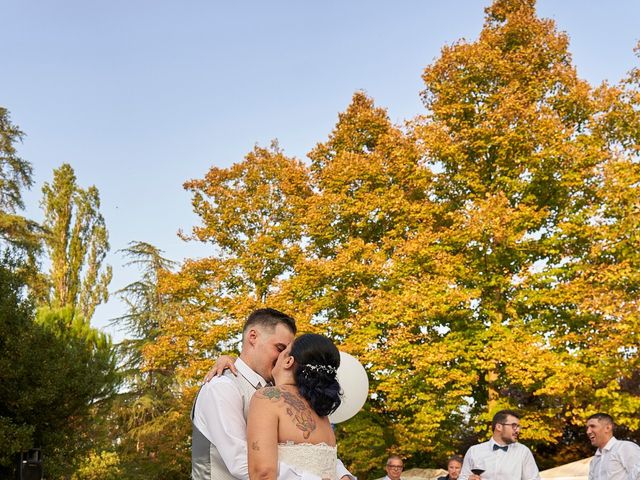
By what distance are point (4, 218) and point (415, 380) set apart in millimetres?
14765

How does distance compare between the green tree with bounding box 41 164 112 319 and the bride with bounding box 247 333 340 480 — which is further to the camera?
the green tree with bounding box 41 164 112 319

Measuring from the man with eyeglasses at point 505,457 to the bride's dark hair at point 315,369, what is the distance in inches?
181

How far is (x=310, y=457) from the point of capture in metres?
3.34

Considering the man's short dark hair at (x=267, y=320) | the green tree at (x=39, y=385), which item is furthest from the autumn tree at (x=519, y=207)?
the man's short dark hair at (x=267, y=320)

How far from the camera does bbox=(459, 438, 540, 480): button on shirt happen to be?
7.57 m

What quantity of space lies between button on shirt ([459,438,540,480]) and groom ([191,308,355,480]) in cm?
439

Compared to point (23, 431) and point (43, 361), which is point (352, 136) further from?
point (23, 431)

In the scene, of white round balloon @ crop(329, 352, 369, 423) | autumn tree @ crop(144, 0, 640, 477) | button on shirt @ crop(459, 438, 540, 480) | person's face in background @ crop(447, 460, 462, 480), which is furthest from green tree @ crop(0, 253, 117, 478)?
button on shirt @ crop(459, 438, 540, 480)

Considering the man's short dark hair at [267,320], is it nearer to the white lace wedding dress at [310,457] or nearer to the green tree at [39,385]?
the white lace wedding dress at [310,457]

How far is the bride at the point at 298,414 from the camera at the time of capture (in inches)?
125

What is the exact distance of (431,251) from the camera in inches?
821

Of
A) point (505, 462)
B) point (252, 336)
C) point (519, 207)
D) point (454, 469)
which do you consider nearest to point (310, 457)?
point (252, 336)

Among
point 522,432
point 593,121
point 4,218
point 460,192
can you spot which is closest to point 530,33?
point 593,121

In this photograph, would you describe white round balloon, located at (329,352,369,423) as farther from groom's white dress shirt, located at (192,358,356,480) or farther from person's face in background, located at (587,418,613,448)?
groom's white dress shirt, located at (192,358,356,480)
